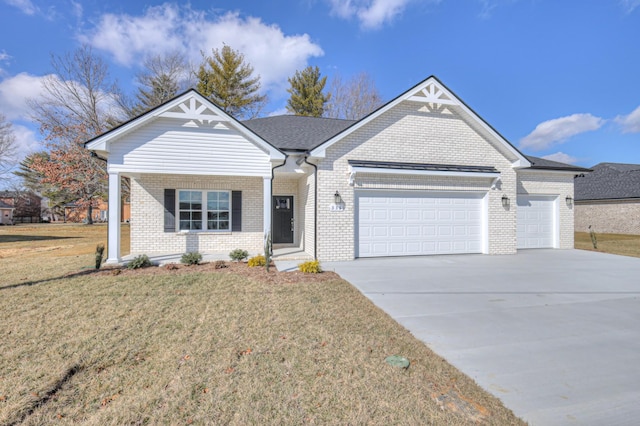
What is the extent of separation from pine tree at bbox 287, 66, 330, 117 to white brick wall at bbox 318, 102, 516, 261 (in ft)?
56.0

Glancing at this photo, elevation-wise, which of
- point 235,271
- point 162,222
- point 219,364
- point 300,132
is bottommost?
point 219,364

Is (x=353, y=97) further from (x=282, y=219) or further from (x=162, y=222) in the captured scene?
(x=162, y=222)

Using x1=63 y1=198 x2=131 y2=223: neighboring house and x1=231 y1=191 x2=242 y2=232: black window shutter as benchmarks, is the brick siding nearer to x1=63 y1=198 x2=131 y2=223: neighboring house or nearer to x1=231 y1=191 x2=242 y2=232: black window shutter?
x1=231 y1=191 x2=242 y2=232: black window shutter

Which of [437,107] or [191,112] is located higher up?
[437,107]

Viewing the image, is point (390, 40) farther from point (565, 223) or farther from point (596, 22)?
point (565, 223)

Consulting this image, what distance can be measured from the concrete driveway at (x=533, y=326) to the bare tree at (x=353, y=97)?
21658 mm

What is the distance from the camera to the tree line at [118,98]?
822 inches

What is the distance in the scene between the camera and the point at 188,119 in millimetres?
9219

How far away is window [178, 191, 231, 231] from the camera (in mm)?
11555

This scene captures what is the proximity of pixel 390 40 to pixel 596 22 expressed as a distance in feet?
29.2

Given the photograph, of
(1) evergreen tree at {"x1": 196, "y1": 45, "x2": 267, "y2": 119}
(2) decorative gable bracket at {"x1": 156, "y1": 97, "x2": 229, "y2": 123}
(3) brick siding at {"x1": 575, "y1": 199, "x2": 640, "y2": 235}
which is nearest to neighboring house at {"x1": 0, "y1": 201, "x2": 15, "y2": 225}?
(1) evergreen tree at {"x1": 196, "y1": 45, "x2": 267, "y2": 119}

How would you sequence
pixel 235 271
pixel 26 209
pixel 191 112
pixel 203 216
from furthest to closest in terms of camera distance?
pixel 26 209
pixel 203 216
pixel 191 112
pixel 235 271

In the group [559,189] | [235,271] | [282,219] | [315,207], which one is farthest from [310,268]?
[559,189]

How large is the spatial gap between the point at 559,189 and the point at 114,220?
1633 cm
